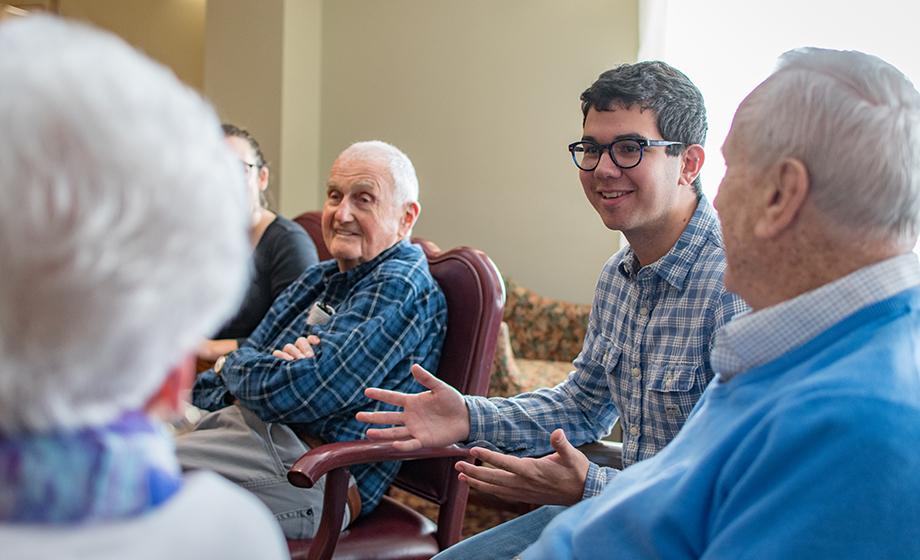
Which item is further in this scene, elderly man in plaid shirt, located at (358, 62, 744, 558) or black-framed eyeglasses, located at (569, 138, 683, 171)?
black-framed eyeglasses, located at (569, 138, 683, 171)

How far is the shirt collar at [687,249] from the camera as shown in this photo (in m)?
1.75


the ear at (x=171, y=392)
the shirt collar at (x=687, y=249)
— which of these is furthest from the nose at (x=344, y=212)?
the ear at (x=171, y=392)

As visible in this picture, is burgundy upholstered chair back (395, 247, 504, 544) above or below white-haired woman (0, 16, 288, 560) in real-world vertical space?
below

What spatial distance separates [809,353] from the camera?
1.10 meters

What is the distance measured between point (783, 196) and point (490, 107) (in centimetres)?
525

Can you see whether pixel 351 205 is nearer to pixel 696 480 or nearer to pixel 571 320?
pixel 696 480

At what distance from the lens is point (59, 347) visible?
23.4 inches

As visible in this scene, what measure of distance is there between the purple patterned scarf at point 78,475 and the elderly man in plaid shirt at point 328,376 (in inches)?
60.6

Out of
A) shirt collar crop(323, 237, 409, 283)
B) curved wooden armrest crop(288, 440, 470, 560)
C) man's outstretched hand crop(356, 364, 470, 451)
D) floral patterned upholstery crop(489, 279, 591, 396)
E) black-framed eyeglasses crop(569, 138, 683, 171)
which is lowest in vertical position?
floral patterned upholstery crop(489, 279, 591, 396)

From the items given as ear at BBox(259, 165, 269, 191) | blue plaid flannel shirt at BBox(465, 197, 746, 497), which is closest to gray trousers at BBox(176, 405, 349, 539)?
blue plaid flannel shirt at BBox(465, 197, 746, 497)

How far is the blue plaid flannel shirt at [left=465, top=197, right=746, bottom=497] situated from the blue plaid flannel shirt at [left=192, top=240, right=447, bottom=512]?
43 cm

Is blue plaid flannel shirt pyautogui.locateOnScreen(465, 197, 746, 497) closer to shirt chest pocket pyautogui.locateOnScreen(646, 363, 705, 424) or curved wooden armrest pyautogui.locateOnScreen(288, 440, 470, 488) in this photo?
shirt chest pocket pyautogui.locateOnScreen(646, 363, 705, 424)

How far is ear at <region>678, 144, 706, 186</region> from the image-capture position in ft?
6.20

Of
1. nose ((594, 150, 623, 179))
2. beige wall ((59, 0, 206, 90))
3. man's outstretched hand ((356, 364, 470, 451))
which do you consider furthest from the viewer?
beige wall ((59, 0, 206, 90))
